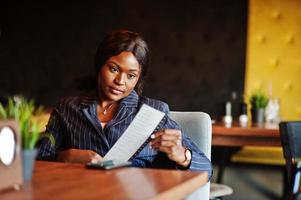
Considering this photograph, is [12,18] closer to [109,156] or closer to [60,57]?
[60,57]

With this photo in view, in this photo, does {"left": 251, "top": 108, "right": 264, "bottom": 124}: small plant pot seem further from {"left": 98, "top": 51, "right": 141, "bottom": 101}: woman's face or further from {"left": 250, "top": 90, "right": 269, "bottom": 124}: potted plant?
{"left": 98, "top": 51, "right": 141, "bottom": 101}: woman's face

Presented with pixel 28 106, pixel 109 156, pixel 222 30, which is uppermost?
pixel 222 30

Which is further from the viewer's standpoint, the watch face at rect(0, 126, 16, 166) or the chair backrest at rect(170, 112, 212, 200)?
the chair backrest at rect(170, 112, 212, 200)

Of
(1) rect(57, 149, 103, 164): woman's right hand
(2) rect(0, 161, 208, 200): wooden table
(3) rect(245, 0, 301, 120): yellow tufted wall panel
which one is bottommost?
(2) rect(0, 161, 208, 200): wooden table

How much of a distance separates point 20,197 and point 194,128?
3.66 feet

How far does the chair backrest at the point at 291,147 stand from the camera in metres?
2.57

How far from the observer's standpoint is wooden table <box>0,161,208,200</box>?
114 centimetres

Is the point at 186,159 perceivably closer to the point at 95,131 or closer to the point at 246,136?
the point at 95,131

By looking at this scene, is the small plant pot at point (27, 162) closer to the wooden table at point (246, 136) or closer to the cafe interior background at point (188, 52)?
the wooden table at point (246, 136)

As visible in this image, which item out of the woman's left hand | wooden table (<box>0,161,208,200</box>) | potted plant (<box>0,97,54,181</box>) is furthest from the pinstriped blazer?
potted plant (<box>0,97,54,181</box>)

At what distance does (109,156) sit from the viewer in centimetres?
171

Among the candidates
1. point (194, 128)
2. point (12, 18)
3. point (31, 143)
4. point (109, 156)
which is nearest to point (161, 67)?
point (12, 18)

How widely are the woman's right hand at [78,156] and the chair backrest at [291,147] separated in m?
1.16

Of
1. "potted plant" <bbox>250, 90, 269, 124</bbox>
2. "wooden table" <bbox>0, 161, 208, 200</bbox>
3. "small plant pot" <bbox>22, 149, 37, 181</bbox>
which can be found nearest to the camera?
"wooden table" <bbox>0, 161, 208, 200</bbox>
